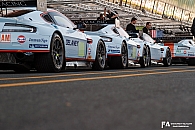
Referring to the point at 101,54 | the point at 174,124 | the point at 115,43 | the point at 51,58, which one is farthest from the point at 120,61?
the point at 174,124

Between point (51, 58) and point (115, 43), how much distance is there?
3.83 metres

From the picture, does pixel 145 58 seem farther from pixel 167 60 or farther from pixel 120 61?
pixel 120 61

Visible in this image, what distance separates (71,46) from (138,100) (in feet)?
18.9

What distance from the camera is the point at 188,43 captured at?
69.8 ft

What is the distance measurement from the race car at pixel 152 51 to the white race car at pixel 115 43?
1.14m

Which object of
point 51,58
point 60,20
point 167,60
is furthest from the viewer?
point 167,60

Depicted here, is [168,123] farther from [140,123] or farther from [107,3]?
[107,3]

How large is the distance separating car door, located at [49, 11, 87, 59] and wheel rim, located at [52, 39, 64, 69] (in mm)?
248

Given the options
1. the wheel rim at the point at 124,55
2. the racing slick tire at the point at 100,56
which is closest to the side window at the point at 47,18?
the racing slick tire at the point at 100,56

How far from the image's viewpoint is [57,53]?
9.43m

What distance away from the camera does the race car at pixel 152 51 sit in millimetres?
15831

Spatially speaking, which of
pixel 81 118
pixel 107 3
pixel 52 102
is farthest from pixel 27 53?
pixel 107 3

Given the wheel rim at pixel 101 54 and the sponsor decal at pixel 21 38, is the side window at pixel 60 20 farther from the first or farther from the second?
the sponsor decal at pixel 21 38

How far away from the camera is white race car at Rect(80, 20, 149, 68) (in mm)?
12648
